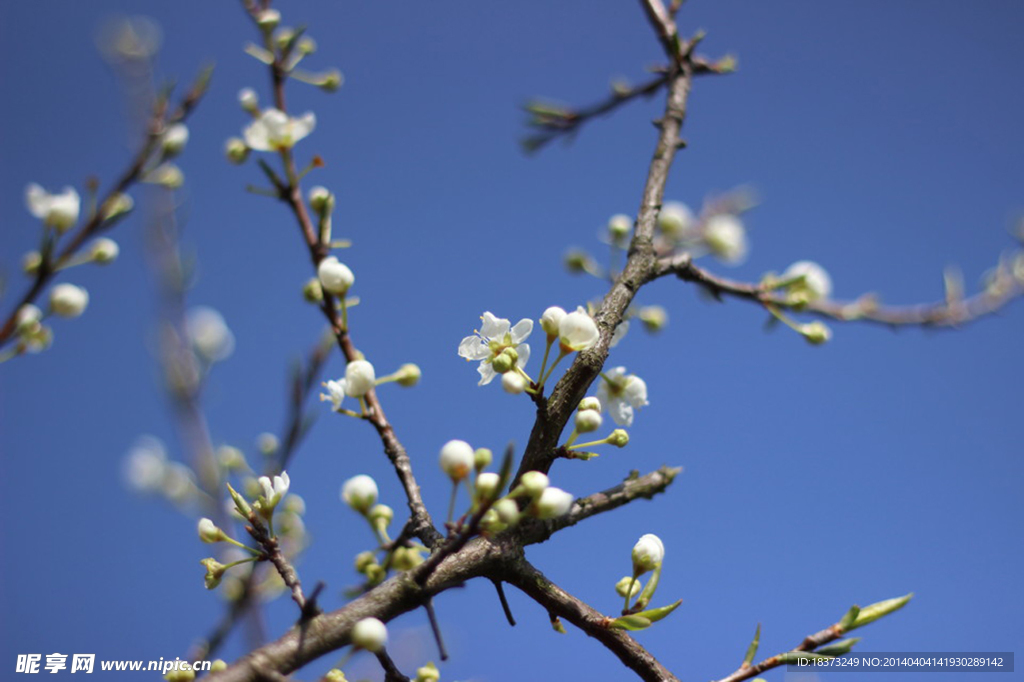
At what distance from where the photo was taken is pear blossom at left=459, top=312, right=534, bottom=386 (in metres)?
1.07

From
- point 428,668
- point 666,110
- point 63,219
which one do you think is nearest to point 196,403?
point 63,219

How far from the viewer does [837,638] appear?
90 centimetres

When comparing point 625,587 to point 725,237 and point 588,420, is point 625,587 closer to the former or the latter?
point 588,420

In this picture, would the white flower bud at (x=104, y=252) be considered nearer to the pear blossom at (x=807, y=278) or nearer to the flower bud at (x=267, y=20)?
the flower bud at (x=267, y=20)

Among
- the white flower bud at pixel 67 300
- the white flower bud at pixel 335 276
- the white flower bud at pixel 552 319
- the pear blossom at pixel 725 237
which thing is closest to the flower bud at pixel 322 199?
the white flower bud at pixel 335 276

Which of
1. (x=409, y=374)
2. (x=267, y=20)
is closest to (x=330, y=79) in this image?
(x=267, y=20)

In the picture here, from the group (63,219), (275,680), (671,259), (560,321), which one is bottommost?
(275,680)

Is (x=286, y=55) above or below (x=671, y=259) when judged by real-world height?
above

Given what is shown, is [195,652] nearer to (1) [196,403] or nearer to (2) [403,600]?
(1) [196,403]

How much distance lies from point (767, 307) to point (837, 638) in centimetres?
71

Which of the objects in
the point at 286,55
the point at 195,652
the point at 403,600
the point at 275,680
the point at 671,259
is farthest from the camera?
the point at 286,55

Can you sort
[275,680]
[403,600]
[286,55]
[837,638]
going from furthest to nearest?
[286,55]
[837,638]
[403,600]
[275,680]

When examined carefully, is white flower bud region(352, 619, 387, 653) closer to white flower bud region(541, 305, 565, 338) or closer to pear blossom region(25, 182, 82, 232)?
white flower bud region(541, 305, 565, 338)

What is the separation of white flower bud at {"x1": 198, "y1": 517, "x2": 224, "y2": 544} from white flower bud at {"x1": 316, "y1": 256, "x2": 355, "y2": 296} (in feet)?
1.25
